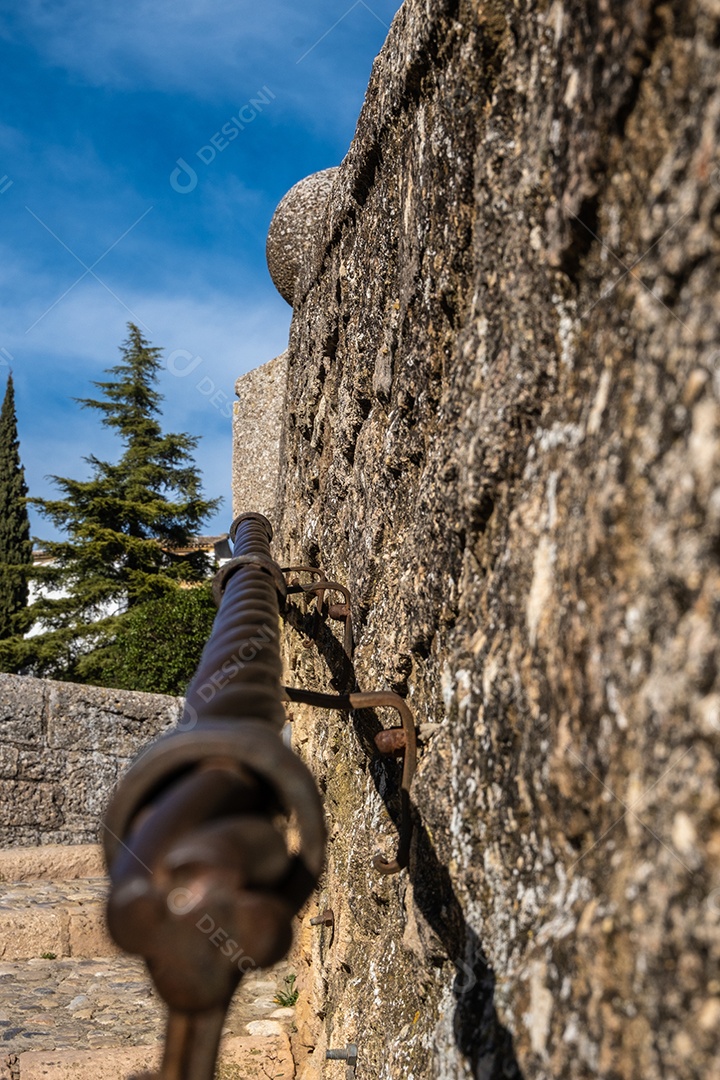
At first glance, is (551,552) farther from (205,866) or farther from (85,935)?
(85,935)

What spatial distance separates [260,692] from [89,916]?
4.30m

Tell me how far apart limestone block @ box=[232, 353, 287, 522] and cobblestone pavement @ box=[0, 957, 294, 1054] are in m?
4.26

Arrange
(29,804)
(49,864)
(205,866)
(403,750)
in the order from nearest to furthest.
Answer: (205,866) → (403,750) → (49,864) → (29,804)

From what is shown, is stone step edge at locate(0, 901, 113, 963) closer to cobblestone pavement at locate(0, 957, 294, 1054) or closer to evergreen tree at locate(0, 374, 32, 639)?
cobblestone pavement at locate(0, 957, 294, 1054)

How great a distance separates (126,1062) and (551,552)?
2811 mm

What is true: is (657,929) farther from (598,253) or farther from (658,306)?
(598,253)

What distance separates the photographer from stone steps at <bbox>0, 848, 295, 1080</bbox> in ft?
9.52

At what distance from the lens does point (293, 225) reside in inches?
245


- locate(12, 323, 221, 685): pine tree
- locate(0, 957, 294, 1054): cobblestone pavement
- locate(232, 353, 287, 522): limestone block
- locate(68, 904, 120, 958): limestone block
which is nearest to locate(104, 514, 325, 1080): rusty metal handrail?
locate(0, 957, 294, 1054): cobblestone pavement

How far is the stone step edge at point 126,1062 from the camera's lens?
2838 millimetres

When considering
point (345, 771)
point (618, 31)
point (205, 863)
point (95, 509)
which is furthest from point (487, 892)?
point (95, 509)

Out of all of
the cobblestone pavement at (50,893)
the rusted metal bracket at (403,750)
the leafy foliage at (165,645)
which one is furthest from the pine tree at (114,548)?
the rusted metal bracket at (403,750)

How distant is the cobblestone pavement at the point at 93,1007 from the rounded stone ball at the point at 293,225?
4.21 meters

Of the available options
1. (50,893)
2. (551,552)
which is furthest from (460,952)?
(50,893)
